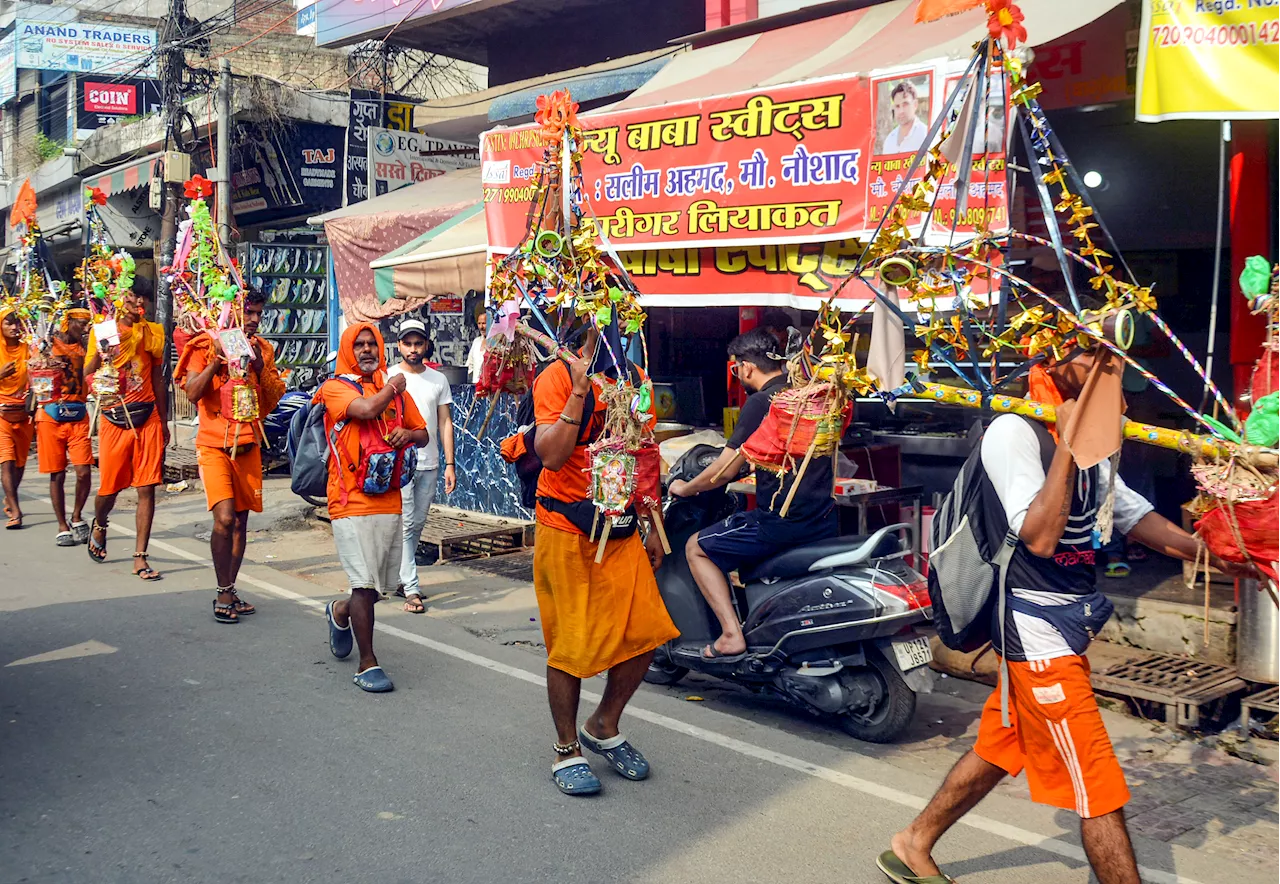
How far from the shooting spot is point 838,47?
25.6ft

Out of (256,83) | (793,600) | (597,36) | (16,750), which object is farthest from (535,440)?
(256,83)

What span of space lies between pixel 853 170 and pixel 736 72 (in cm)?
181

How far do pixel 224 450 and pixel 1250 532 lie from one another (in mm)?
5634

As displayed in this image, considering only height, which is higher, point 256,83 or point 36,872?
point 256,83

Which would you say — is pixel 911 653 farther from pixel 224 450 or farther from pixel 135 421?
pixel 135 421

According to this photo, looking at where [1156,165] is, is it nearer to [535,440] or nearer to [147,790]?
[535,440]

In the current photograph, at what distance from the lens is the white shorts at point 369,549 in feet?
18.8

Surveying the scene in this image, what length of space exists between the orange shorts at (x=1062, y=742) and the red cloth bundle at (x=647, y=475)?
1559 mm

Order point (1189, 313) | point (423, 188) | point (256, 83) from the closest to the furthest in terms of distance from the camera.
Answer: point (1189, 313) → point (423, 188) → point (256, 83)

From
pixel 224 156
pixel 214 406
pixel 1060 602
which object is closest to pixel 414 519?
pixel 214 406

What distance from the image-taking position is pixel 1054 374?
3.24m

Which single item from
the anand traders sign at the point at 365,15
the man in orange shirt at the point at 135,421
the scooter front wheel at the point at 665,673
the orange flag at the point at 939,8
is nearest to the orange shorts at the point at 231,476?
the man in orange shirt at the point at 135,421

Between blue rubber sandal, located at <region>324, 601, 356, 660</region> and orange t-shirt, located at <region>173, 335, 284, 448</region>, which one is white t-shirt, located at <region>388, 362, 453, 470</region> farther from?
blue rubber sandal, located at <region>324, 601, 356, 660</region>

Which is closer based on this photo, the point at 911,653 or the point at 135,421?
the point at 911,653
